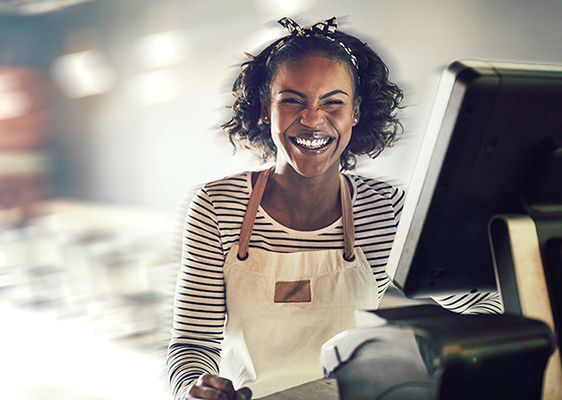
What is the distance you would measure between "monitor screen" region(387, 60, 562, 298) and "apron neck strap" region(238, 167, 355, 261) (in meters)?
0.52

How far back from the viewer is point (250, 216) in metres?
1.02

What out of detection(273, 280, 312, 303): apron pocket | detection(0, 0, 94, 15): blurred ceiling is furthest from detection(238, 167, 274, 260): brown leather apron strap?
detection(0, 0, 94, 15): blurred ceiling

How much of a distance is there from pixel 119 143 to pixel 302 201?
2.18 metres

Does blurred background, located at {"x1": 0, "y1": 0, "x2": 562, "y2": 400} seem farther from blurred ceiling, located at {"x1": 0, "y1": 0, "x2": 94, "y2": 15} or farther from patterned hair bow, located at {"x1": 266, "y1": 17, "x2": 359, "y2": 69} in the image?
patterned hair bow, located at {"x1": 266, "y1": 17, "x2": 359, "y2": 69}

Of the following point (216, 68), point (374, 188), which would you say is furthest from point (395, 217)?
point (216, 68)

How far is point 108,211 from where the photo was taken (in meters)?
3.02

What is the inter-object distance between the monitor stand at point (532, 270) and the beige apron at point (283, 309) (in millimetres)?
555

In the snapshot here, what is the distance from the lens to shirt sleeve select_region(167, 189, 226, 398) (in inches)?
34.5

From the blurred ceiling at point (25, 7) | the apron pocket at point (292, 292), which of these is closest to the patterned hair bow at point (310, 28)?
the apron pocket at point (292, 292)

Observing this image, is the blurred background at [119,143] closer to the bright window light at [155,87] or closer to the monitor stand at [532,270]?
the bright window light at [155,87]

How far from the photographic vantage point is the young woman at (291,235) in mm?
955

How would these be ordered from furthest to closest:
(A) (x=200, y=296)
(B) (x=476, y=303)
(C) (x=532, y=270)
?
(A) (x=200, y=296) → (B) (x=476, y=303) → (C) (x=532, y=270)

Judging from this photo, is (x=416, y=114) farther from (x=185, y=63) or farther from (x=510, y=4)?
(x=185, y=63)

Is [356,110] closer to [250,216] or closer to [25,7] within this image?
[250,216]
